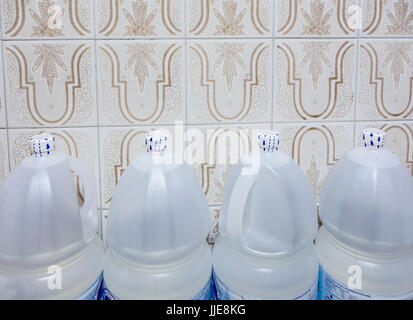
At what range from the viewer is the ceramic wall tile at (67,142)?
0.75 meters

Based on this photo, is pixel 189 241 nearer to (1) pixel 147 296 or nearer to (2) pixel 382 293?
(1) pixel 147 296

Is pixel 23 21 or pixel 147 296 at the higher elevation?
pixel 23 21

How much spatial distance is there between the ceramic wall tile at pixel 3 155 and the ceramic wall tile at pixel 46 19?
21 cm

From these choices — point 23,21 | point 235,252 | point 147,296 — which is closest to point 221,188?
point 235,252

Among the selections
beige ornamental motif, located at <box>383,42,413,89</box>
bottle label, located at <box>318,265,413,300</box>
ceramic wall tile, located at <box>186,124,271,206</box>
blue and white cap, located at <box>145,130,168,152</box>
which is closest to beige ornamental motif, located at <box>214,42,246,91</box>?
ceramic wall tile, located at <box>186,124,271,206</box>

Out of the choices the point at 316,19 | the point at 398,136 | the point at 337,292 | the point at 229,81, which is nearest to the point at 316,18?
the point at 316,19

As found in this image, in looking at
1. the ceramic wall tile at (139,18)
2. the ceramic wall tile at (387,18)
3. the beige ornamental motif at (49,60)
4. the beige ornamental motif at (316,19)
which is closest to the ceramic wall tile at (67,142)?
the beige ornamental motif at (49,60)

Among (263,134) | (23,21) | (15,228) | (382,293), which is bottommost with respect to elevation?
(382,293)

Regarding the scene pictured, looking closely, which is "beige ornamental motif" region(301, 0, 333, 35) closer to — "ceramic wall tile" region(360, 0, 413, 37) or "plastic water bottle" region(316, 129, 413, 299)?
"ceramic wall tile" region(360, 0, 413, 37)

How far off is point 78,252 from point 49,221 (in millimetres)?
85

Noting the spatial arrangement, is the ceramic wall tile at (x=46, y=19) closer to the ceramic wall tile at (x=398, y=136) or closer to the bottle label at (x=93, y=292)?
the bottle label at (x=93, y=292)

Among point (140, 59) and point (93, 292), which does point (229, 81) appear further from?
point (93, 292)

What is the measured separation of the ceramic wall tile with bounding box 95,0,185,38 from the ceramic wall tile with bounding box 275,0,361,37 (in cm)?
22

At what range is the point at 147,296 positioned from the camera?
0.58 metres
